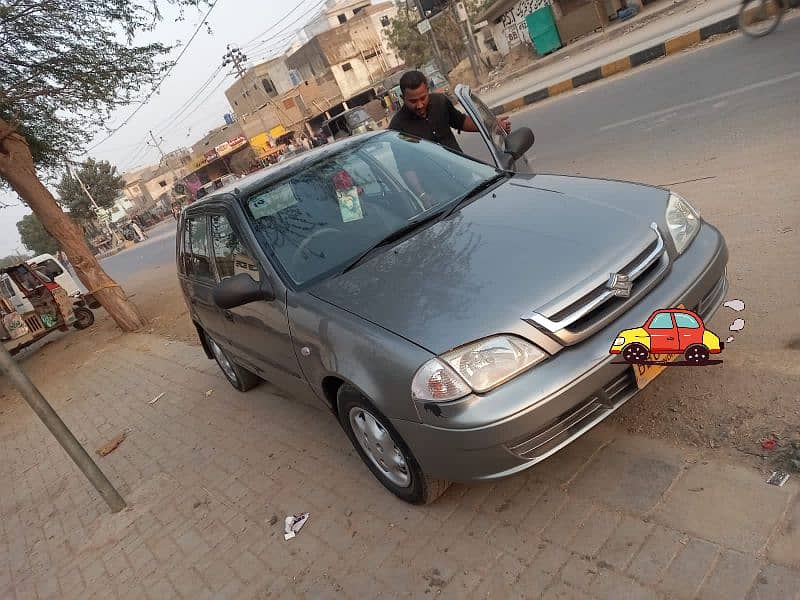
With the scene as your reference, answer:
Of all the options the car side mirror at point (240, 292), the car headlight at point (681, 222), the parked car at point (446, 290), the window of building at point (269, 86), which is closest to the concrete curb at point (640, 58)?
the car headlight at point (681, 222)

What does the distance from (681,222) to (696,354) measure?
0.91m

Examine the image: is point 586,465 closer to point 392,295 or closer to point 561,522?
point 561,522

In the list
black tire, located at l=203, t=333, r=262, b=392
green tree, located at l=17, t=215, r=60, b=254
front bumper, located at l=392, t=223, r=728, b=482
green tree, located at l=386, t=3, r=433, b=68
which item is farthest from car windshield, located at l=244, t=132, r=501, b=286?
green tree, located at l=17, t=215, r=60, b=254

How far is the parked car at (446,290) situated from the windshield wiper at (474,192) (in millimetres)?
14

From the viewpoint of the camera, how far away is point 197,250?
4590 millimetres

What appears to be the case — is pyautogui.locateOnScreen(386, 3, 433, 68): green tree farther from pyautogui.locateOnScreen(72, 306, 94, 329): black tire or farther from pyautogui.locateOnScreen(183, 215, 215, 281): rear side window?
pyautogui.locateOnScreen(183, 215, 215, 281): rear side window

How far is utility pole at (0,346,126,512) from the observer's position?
12.5 ft

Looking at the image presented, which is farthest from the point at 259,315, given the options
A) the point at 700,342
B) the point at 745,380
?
the point at 745,380

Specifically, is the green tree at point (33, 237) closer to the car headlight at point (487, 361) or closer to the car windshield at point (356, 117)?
the car windshield at point (356, 117)

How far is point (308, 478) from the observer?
12.1 feet

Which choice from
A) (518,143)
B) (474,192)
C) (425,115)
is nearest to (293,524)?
(474,192)

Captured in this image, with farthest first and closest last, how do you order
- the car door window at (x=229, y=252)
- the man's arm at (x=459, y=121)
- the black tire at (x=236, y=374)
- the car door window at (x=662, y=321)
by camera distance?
the black tire at (x=236, y=374), the man's arm at (x=459, y=121), the car door window at (x=229, y=252), the car door window at (x=662, y=321)

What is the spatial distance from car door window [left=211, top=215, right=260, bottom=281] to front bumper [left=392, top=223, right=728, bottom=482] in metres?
1.49

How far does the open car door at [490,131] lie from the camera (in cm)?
411
